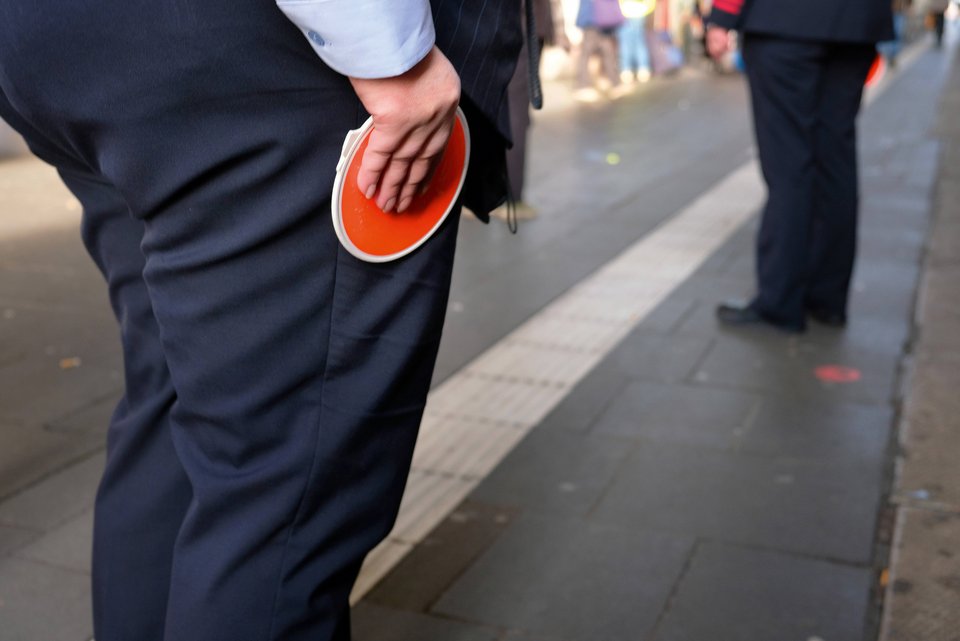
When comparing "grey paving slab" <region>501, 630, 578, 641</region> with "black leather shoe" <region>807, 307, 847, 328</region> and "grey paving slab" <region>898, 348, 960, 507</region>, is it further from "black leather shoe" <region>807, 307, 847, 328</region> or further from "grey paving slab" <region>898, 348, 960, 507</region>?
"black leather shoe" <region>807, 307, 847, 328</region>

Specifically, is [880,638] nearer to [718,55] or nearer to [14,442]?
[14,442]

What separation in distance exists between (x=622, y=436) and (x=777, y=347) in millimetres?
1053

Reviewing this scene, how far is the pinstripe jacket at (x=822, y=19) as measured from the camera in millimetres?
3908

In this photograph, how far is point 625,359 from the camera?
159 inches

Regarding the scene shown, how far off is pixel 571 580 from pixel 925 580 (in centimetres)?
70

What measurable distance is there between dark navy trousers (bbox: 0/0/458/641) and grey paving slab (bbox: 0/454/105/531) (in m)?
1.40

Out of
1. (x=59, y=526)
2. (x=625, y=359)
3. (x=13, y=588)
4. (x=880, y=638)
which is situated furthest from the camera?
(x=625, y=359)

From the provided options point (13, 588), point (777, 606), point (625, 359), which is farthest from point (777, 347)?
point (13, 588)

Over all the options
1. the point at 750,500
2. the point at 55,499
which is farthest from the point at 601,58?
the point at 55,499

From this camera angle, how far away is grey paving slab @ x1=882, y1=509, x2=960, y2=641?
2.32 m

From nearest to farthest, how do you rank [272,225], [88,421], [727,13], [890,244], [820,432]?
[272,225]
[820,432]
[88,421]
[727,13]
[890,244]

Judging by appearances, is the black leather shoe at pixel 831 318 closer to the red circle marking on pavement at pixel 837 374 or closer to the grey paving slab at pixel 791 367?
the grey paving slab at pixel 791 367

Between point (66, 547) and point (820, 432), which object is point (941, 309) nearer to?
point (820, 432)

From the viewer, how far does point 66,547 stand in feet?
8.87
